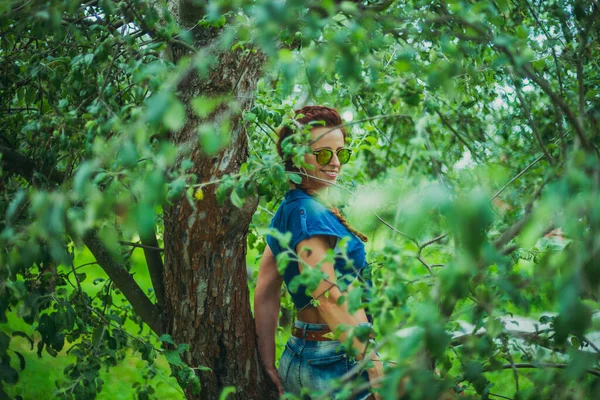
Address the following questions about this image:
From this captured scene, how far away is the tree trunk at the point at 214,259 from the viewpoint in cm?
250

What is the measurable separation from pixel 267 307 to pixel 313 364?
0.42 metres

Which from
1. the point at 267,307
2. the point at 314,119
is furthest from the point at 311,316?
the point at 314,119

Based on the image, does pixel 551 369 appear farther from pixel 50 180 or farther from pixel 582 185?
pixel 50 180

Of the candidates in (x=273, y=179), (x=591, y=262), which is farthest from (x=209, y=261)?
(x=591, y=262)

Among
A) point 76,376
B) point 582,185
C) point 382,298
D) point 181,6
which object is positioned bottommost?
point 76,376

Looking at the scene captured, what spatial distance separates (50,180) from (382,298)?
1.68 meters

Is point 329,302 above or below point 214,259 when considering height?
below

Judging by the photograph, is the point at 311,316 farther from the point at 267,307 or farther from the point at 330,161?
the point at 330,161

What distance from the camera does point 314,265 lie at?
226cm

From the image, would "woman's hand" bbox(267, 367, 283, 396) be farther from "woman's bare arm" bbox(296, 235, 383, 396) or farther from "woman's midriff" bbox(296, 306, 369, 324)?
"woman's bare arm" bbox(296, 235, 383, 396)

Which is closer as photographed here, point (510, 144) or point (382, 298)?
point (382, 298)

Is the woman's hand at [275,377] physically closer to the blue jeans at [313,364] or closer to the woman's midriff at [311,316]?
the blue jeans at [313,364]

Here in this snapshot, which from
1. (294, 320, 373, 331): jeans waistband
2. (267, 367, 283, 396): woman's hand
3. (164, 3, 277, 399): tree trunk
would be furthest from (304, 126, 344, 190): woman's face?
(267, 367, 283, 396): woman's hand

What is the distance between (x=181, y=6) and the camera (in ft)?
8.38
